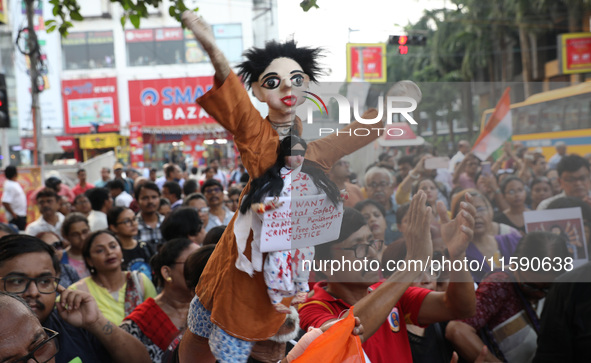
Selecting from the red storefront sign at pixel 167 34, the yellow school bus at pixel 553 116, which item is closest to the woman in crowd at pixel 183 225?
the yellow school bus at pixel 553 116

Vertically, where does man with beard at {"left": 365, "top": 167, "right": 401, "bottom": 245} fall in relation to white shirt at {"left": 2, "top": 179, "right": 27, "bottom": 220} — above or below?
above

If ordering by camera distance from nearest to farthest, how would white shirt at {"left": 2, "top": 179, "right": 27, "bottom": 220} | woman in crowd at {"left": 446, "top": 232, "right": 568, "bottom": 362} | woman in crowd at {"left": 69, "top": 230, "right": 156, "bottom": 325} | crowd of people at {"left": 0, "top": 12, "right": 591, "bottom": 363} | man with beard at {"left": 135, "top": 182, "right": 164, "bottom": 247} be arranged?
crowd of people at {"left": 0, "top": 12, "right": 591, "bottom": 363}
woman in crowd at {"left": 446, "top": 232, "right": 568, "bottom": 362}
woman in crowd at {"left": 69, "top": 230, "right": 156, "bottom": 325}
man with beard at {"left": 135, "top": 182, "right": 164, "bottom": 247}
white shirt at {"left": 2, "top": 179, "right": 27, "bottom": 220}

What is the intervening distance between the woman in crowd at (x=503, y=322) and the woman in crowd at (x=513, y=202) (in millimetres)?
278

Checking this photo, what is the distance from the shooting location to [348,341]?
66.2 inches

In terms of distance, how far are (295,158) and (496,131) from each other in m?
0.99

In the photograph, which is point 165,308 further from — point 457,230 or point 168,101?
point 168,101

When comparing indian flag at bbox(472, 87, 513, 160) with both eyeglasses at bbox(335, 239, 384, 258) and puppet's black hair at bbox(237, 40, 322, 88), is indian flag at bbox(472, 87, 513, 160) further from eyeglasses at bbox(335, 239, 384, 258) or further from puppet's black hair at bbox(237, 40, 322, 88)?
puppet's black hair at bbox(237, 40, 322, 88)

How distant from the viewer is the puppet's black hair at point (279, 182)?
6.11ft

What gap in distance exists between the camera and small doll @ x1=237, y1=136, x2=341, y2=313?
1.86 m

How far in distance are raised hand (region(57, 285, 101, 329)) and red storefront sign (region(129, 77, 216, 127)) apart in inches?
901

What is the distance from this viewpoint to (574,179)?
293 cm

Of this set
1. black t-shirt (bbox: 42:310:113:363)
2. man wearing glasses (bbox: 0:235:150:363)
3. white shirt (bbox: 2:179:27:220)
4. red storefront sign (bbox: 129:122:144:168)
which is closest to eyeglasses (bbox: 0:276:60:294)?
man wearing glasses (bbox: 0:235:150:363)

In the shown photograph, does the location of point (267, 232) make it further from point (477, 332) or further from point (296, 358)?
point (477, 332)

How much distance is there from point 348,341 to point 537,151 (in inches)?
81.7
